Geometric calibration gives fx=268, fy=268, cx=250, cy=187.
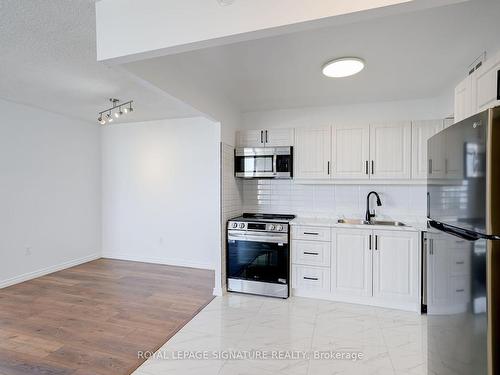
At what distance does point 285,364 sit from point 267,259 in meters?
1.37

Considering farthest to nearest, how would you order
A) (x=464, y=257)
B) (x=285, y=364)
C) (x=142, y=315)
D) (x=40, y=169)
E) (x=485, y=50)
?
(x=40, y=169) < (x=142, y=315) < (x=485, y=50) < (x=285, y=364) < (x=464, y=257)

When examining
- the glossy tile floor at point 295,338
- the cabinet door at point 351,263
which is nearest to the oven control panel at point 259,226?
the cabinet door at point 351,263

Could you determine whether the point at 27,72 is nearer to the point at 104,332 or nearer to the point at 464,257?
the point at 104,332

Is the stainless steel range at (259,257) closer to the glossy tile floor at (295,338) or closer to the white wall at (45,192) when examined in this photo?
the glossy tile floor at (295,338)

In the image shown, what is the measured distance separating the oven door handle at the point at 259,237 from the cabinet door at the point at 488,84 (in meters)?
2.28

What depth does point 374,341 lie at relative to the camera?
7.97 feet

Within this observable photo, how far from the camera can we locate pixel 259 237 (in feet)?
11.1

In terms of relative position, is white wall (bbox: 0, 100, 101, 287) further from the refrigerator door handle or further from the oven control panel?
the refrigerator door handle

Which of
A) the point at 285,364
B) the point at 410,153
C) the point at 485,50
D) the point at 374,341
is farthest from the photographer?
the point at 410,153

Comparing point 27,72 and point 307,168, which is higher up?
point 27,72

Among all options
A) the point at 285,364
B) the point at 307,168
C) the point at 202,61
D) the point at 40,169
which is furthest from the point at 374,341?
the point at 40,169

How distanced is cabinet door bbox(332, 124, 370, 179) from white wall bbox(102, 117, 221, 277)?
1928 millimetres

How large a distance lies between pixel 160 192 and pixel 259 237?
230cm

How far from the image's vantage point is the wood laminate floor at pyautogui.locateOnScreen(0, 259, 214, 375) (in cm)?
216
